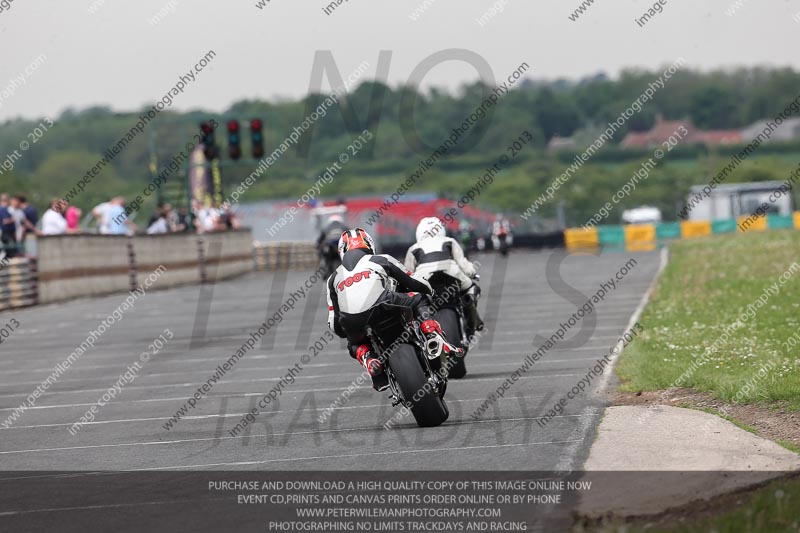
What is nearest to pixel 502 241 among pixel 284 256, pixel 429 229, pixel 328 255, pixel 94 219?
pixel 284 256

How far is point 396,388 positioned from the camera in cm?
1005

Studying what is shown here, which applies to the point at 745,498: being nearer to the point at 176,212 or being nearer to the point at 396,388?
the point at 396,388

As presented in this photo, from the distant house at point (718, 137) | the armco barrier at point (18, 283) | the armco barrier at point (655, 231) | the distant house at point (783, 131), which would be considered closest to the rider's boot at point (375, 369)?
the armco barrier at point (18, 283)

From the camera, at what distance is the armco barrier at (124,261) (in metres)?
27.8

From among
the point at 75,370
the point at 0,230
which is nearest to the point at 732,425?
the point at 75,370

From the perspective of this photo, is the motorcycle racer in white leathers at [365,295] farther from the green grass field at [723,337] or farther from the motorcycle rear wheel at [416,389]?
the green grass field at [723,337]

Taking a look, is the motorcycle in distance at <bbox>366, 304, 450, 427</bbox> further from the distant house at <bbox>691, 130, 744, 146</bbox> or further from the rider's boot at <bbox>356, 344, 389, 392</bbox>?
the distant house at <bbox>691, 130, 744, 146</bbox>

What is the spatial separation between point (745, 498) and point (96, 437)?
5.95m

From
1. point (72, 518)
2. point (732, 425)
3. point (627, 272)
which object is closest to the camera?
point (72, 518)

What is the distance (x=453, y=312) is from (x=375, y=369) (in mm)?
2538

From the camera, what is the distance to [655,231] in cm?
5506

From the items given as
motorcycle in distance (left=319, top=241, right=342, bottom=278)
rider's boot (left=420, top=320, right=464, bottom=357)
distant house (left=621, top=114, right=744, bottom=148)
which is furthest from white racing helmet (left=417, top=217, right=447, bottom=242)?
distant house (left=621, top=114, right=744, bottom=148)

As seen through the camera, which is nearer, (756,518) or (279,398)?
(756,518)

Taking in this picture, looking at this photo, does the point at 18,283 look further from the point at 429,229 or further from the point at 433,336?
the point at 433,336
